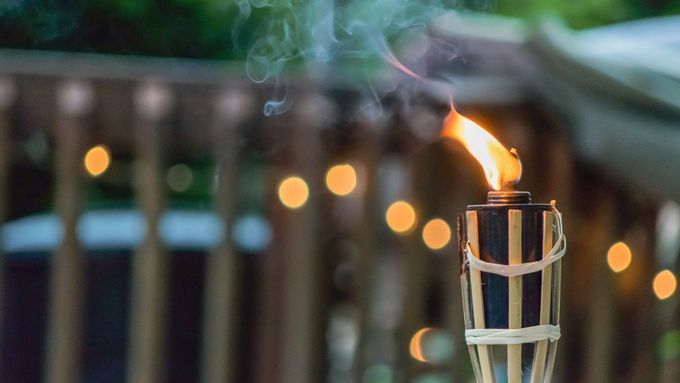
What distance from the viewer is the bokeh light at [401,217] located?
15.2 feet

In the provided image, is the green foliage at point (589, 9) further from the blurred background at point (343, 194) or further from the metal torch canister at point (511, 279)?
the metal torch canister at point (511, 279)

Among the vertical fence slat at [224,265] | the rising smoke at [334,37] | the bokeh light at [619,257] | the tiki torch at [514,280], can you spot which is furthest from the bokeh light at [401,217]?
the tiki torch at [514,280]

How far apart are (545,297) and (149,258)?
9.69 ft

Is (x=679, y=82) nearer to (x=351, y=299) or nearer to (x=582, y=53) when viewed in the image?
(x=582, y=53)

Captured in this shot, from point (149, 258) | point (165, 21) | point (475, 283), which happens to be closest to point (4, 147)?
point (149, 258)

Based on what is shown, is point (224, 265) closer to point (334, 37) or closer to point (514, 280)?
point (334, 37)

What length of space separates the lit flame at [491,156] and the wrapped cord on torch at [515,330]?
0.10 m

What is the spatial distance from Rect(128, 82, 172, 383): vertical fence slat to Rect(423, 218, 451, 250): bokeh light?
1155mm

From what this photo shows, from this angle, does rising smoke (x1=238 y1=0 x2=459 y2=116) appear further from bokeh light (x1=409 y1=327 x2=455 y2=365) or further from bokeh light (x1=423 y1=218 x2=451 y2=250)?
bokeh light (x1=409 y1=327 x2=455 y2=365)

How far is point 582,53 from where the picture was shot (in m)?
4.21

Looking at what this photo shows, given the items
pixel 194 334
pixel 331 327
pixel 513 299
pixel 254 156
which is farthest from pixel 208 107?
pixel 513 299

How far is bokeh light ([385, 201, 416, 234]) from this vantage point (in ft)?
15.2

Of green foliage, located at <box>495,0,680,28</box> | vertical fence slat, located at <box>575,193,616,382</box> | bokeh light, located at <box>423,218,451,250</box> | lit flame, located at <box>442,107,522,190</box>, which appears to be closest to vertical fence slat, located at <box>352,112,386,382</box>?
bokeh light, located at <box>423,218,451,250</box>

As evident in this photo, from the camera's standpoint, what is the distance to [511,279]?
159cm
